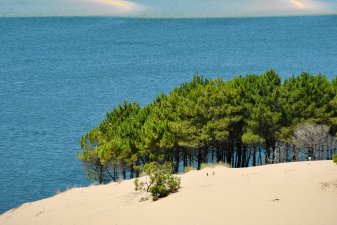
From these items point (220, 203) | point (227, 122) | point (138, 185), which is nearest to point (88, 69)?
point (227, 122)

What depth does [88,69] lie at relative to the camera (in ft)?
449

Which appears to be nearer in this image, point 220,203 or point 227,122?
point 220,203

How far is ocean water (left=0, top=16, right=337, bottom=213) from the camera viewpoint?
76.1 m

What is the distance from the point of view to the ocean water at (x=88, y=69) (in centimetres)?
7612

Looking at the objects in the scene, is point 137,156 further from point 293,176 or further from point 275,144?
point 293,176

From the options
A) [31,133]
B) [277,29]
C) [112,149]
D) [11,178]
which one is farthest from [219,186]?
[277,29]

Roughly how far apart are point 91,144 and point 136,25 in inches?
5642

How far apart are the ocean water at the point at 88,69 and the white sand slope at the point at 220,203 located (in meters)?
23.5

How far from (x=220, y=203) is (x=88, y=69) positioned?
108 metres

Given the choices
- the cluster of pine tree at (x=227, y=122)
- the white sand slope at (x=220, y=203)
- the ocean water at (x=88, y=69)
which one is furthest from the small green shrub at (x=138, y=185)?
the ocean water at (x=88, y=69)

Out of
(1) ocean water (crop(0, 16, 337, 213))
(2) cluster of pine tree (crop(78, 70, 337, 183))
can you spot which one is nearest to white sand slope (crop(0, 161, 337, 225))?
(2) cluster of pine tree (crop(78, 70, 337, 183))

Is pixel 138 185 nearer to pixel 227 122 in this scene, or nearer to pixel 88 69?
pixel 227 122

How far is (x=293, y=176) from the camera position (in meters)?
33.9

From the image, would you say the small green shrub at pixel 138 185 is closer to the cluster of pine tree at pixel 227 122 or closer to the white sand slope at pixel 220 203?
the white sand slope at pixel 220 203
